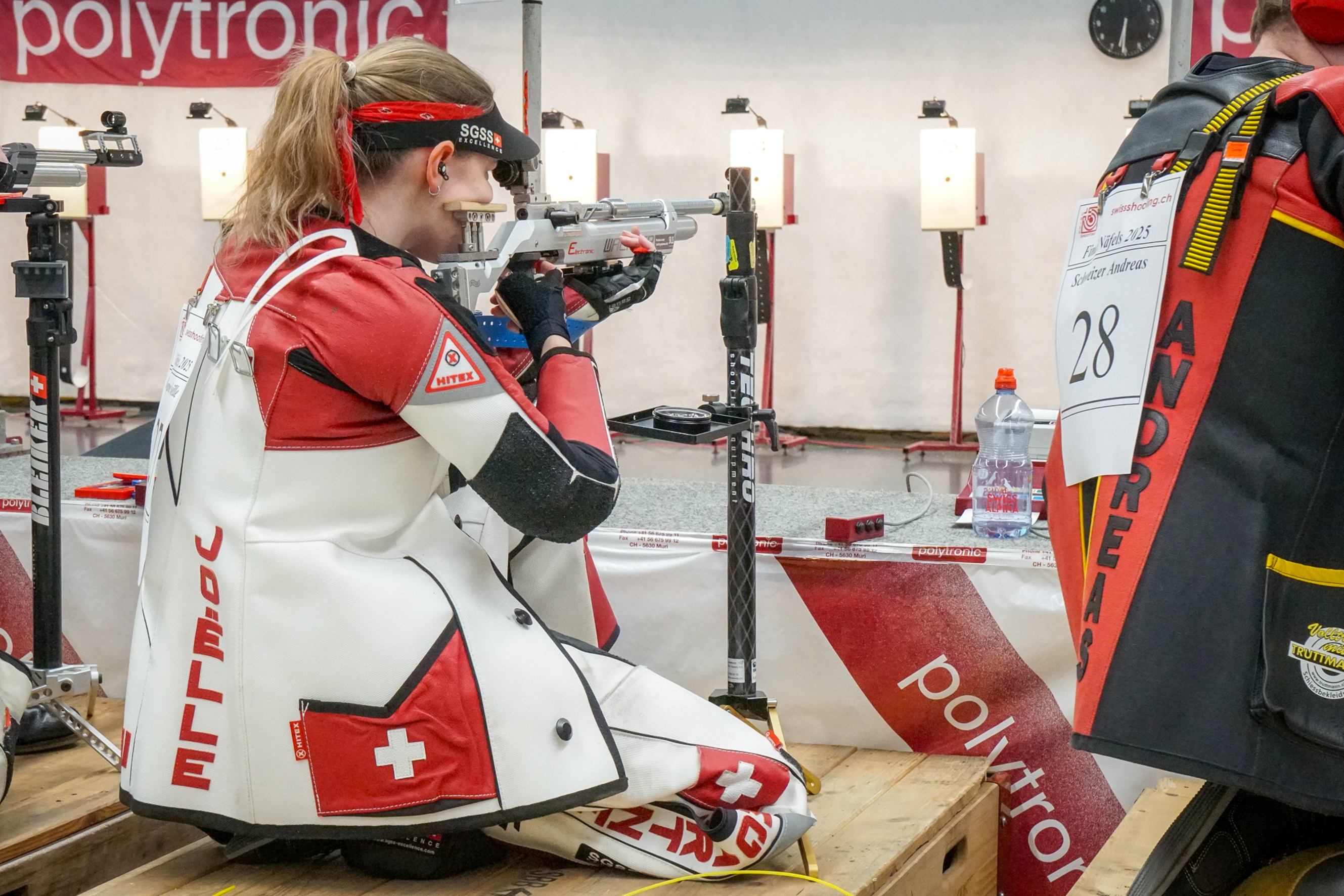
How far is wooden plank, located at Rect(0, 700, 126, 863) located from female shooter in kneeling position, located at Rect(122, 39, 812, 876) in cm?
51

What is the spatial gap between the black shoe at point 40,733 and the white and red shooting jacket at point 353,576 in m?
0.88

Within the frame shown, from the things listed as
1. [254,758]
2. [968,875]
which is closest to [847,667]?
[968,875]

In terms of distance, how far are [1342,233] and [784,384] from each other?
5287 mm

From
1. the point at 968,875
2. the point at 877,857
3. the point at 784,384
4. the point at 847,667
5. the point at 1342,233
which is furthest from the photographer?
the point at 784,384

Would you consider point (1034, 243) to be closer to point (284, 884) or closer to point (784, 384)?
point (784, 384)

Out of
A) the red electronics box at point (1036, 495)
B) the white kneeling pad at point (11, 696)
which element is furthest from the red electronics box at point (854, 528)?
the white kneeling pad at point (11, 696)

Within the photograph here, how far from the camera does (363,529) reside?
1399 mm

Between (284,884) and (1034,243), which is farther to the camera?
(1034,243)

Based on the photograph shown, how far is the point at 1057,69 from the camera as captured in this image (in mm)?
5688

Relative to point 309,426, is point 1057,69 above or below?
above

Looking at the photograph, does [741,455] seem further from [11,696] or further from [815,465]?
[815,465]

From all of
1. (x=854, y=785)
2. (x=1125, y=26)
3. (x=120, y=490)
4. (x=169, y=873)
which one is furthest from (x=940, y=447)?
(x=169, y=873)

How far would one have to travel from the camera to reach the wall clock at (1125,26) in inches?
217

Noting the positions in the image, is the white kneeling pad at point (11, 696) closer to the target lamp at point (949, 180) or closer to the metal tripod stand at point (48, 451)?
the metal tripod stand at point (48, 451)
